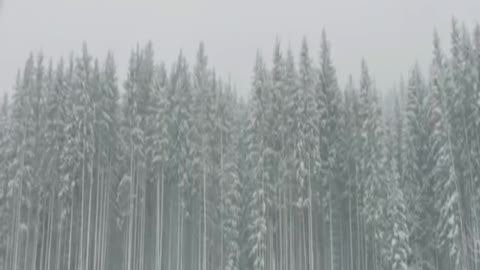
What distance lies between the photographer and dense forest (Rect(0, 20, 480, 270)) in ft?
96.7

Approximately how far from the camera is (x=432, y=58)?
32.6 meters

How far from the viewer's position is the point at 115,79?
34.9 meters

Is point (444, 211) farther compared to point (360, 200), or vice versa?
point (360, 200)

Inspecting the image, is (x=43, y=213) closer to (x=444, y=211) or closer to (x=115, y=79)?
(x=115, y=79)

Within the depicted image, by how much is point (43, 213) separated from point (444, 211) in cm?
2092

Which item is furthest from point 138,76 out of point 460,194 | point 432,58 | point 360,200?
point 460,194

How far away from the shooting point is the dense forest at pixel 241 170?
29.5 m

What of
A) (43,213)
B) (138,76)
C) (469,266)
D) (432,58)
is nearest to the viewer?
(469,266)

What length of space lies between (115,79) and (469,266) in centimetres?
2259

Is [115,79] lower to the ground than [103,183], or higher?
higher

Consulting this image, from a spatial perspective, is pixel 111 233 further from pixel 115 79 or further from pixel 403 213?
pixel 403 213

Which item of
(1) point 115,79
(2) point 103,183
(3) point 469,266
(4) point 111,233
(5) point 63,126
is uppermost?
(1) point 115,79

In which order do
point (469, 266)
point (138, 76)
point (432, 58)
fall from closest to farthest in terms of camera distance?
point (469, 266) → point (432, 58) → point (138, 76)

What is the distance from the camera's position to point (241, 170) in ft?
109
